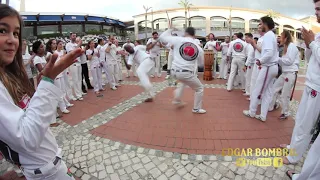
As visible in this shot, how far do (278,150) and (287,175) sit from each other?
66 cm

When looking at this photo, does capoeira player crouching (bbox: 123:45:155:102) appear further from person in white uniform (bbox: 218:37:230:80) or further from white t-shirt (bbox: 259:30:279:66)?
person in white uniform (bbox: 218:37:230:80)

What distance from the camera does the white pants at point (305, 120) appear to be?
96.7 inches

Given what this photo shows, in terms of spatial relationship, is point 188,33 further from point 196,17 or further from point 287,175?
point 196,17

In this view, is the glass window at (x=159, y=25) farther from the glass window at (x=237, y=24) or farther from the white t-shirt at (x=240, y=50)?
the white t-shirt at (x=240, y=50)

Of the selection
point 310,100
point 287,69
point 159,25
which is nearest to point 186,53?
point 287,69

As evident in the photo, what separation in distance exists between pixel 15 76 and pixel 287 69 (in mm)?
4984

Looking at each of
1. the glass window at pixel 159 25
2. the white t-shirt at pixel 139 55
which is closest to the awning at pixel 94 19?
the glass window at pixel 159 25

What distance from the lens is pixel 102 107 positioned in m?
5.64

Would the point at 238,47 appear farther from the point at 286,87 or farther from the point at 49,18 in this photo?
the point at 49,18

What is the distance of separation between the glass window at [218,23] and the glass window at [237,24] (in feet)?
4.96

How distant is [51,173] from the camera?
1337mm

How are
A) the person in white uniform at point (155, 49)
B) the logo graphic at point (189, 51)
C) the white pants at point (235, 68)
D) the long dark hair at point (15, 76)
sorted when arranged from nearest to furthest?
the long dark hair at point (15, 76)
the logo graphic at point (189, 51)
the white pants at point (235, 68)
the person in white uniform at point (155, 49)

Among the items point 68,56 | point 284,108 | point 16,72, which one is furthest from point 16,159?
point 284,108

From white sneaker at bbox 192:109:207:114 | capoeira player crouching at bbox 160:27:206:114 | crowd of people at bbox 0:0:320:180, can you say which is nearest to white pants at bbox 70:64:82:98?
crowd of people at bbox 0:0:320:180
